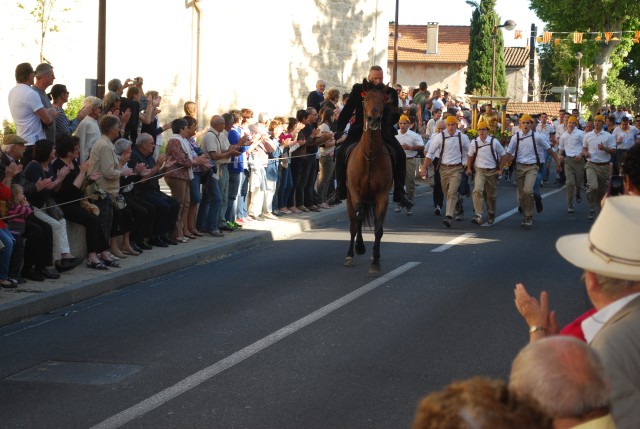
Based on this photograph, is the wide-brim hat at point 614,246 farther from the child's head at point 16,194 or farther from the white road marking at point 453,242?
the white road marking at point 453,242

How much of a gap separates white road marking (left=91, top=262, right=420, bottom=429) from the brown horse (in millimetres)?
2218

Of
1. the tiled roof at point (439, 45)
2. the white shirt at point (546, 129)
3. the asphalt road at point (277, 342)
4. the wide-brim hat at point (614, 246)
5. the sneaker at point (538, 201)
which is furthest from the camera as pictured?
the tiled roof at point (439, 45)

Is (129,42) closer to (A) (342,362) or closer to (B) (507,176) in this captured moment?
(B) (507,176)

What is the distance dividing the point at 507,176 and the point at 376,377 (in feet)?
87.6

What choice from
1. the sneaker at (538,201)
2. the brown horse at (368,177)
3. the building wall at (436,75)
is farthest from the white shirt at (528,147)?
the building wall at (436,75)

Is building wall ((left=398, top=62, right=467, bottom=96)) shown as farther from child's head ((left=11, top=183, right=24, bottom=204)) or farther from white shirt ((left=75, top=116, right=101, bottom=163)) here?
child's head ((left=11, top=183, right=24, bottom=204))

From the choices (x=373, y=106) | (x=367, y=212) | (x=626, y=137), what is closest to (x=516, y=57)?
(x=626, y=137)

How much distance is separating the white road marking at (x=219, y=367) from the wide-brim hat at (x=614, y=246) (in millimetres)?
4302

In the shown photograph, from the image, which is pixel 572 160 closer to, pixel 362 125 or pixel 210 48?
pixel 362 125

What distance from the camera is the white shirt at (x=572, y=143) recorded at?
2499 centimetres

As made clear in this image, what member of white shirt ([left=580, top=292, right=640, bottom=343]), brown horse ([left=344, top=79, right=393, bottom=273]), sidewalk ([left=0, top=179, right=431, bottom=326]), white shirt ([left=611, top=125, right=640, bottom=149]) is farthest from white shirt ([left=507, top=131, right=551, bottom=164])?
white shirt ([left=580, top=292, right=640, bottom=343])

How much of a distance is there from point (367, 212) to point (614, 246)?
11.6m

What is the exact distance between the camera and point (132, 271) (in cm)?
1357

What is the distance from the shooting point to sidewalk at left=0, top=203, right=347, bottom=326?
11500 millimetres
